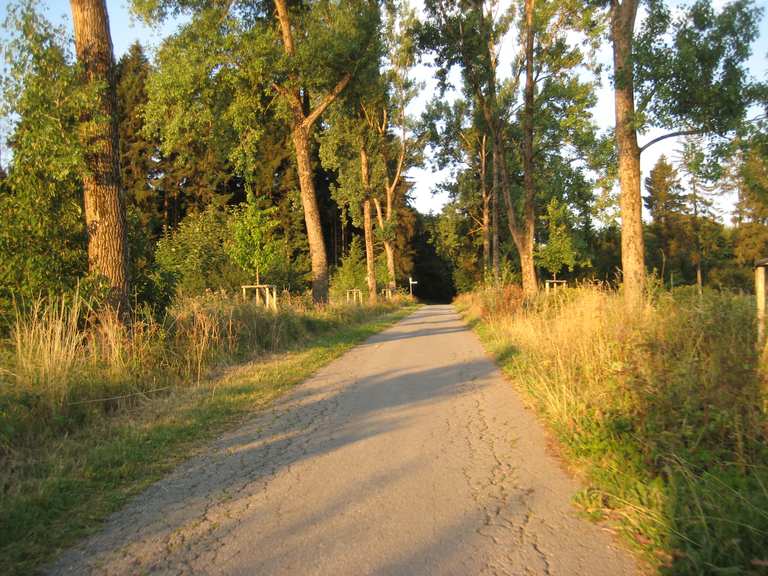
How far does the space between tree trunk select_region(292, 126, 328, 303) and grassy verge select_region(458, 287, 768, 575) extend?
45.4 feet

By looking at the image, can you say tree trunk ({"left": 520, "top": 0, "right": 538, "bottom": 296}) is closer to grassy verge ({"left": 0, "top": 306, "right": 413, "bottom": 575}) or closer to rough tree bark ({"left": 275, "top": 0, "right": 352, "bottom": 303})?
rough tree bark ({"left": 275, "top": 0, "right": 352, "bottom": 303})

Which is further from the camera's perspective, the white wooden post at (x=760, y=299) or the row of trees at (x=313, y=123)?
the row of trees at (x=313, y=123)

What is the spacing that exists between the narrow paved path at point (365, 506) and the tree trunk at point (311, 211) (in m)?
13.9

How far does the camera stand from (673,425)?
189 inches

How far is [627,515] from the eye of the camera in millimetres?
3762

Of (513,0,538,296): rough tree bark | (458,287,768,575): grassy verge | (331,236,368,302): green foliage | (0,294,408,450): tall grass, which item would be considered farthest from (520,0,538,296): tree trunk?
(331,236,368,302): green foliage

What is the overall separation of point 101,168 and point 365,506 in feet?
25.5

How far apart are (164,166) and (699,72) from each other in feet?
135

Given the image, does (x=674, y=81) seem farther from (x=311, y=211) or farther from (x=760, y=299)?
(x=311, y=211)

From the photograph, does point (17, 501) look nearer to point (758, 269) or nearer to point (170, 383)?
point (170, 383)

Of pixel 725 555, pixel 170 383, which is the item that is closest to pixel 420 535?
pixel 725 555

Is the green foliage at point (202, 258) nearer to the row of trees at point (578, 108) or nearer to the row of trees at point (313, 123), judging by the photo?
the row of trees at point (313, 123)

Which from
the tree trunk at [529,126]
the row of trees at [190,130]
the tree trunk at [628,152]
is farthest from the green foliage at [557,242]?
the tree trunk at [628,152]

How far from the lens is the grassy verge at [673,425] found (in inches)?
133
